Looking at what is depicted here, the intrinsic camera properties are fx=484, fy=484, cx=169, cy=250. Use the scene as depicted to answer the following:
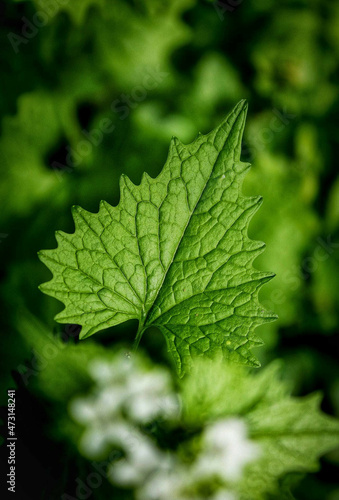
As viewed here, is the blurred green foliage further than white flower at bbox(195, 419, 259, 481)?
Yes

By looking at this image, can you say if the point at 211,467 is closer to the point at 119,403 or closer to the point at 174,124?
the point at 119,403

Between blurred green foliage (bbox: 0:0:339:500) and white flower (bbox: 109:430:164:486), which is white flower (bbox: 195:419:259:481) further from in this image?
blurred green foliage (bbox: 0:0:339:500)

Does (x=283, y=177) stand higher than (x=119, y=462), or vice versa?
(x=283, y=177)

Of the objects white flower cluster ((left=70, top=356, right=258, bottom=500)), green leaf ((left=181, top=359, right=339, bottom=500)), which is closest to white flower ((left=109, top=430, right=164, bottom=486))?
white flower cluster ((left=70, top=356, right=258, bottom=500))

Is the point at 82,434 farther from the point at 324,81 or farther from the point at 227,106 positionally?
the point at 324,81

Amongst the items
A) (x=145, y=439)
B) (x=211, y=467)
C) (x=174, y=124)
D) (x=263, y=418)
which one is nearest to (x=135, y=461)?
(x=145, y=439)

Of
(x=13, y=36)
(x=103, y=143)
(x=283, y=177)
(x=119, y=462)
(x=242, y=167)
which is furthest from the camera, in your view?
(x=283, y=177)

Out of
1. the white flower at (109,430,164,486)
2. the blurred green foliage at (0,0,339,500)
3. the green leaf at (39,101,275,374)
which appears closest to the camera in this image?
the green leaf at (39,101,275,374)

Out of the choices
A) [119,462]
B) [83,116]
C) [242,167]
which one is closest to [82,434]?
[119,462]
